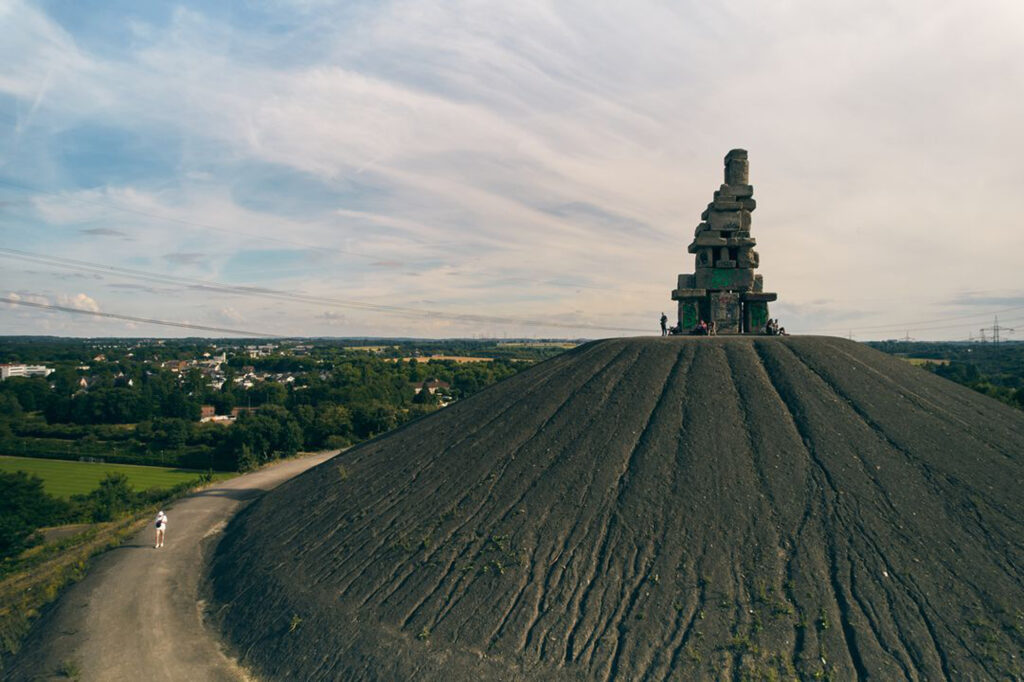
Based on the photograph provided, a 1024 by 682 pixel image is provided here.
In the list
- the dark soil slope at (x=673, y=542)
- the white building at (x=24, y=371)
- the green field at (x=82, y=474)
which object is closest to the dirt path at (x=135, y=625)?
the dark soil slope at (x=673, y=542)

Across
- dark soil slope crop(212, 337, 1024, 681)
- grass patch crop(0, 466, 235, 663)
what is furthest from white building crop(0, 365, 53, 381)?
dark soil slope crop(212, 337, 1024, 681)

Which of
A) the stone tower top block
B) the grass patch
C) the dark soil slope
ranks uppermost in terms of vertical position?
the stone tower top block

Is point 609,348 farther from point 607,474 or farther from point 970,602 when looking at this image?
point 970,602

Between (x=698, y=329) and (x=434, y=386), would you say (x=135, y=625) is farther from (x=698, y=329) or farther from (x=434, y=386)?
(x=434, y=386)

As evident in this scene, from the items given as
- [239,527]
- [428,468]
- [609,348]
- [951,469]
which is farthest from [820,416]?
[239,527]

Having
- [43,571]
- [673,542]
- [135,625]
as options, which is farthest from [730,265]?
[43,571]

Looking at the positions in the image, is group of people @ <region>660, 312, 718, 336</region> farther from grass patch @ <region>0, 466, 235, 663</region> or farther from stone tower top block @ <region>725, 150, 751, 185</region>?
grass patch @ <region>0, 466, 235, 663</region>
